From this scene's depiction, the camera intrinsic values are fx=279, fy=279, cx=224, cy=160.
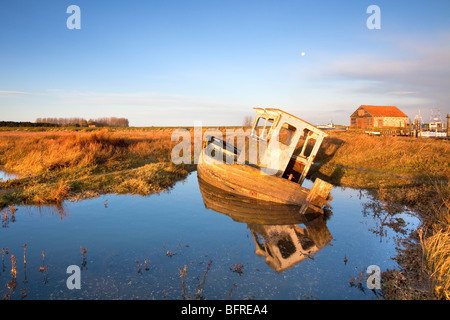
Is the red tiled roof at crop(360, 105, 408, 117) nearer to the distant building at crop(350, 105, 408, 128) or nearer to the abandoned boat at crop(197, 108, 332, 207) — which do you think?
the distant building at crop(350, 105, 408, 128)

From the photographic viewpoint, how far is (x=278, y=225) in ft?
27.7

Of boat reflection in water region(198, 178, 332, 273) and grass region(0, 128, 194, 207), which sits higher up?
grass region(0, 128, 194, 207)

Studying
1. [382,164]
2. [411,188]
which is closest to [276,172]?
[411,188]

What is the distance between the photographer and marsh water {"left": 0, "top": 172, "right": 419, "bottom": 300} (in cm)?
509

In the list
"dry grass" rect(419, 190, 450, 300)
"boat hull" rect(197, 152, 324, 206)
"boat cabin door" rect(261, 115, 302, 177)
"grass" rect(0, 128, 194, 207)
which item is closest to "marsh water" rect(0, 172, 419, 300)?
"boat hull" rect(197, 152, 324, 206)

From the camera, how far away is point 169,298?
15.6ft

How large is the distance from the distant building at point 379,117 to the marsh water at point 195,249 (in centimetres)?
4800

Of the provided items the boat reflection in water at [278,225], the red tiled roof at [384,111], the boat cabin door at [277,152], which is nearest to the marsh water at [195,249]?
the boat reflection in water at [278,225]

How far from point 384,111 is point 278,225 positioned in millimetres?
55113

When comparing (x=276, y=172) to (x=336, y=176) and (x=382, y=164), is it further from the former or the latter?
(x=382, y=164)

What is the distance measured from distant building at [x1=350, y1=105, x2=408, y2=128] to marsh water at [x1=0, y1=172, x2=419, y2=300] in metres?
48.0

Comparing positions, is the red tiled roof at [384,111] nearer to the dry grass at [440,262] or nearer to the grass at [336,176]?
the grass at [336,176]
